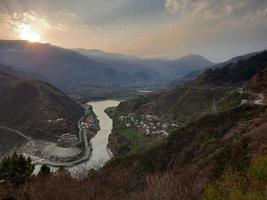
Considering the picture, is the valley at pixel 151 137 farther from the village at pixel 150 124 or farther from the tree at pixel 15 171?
the tree at pixel 15 171

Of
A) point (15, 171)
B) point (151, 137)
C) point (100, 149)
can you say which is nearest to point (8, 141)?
point (100, 149)

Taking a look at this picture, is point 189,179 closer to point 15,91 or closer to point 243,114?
point 243,114

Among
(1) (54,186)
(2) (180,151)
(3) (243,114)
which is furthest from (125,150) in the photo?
(1) (54,186)

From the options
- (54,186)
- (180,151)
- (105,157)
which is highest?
(54,186)

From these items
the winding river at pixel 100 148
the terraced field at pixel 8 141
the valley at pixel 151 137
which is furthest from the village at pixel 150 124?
the terraced field at pixel 8 141

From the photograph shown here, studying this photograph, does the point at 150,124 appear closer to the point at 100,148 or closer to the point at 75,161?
the point at 100,148

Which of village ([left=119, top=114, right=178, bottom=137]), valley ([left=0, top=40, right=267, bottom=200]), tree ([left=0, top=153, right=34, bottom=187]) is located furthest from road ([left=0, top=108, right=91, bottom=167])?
tree ([left=0, top=153, right=34, bottom=187])
